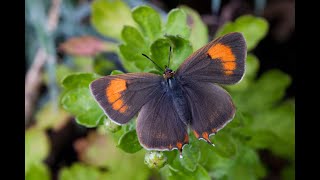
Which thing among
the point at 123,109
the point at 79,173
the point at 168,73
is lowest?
the point at 79,173

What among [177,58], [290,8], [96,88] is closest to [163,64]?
[177,58]

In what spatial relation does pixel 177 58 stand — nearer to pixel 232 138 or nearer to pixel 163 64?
pixel 163 64

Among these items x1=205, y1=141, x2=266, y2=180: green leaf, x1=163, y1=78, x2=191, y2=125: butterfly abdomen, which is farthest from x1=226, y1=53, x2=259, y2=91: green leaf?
x1=163, y1=78, x2=191, y2=125: butterfly abdomen

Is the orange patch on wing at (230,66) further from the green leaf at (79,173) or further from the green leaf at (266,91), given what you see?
the green leaf at (79,173)

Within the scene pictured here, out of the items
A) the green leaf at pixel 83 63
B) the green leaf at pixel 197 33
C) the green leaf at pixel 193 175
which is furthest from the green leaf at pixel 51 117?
the green leaf at pixel 193 175

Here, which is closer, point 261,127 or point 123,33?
point 123,33

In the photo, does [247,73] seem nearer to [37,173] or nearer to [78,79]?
[78,79]

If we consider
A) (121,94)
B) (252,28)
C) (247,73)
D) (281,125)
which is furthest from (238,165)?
(121,94)
